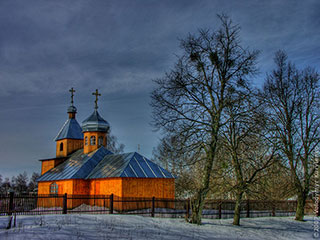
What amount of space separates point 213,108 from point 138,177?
33.3ft

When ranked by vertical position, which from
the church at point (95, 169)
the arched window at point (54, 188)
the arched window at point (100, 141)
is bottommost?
the arched window at point (54, 188)

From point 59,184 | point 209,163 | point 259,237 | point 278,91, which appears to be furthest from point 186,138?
point 59,184

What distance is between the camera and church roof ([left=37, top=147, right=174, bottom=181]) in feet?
83.7

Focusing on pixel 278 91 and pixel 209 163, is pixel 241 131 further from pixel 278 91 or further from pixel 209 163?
pixel 278 91

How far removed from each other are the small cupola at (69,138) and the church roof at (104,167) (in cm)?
226

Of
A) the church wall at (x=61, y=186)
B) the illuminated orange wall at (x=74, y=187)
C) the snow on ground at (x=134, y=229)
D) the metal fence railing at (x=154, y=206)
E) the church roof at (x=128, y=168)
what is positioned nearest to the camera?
the snow on ground at (x=134, y=229)

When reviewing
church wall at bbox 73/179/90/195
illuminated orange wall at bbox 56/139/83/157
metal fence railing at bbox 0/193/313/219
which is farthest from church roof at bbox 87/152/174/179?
illuminated orange wall at bbox 56/139/83/157

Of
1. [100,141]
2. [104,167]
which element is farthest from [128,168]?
[100,141]

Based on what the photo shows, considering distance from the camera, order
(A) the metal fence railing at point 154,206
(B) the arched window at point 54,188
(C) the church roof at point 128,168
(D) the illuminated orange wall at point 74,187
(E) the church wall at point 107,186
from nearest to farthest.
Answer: (A) the metal fence railing at point 154,206, (E) the church wall at point 107,186, (C) the church roof at point 128,168, (D) the illuminated orange wall at point 74,187, (B) the arched window at point 54,188

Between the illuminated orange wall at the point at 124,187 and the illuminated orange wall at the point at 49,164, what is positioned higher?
the illuminated orange wall at the point at 49,164

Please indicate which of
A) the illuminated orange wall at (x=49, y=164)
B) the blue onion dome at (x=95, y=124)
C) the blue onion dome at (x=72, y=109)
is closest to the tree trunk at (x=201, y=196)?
the blue onion dome at (x=95, y=124)

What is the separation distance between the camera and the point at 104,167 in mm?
27562

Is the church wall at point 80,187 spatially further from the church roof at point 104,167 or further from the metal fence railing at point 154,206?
the metal fence railing at point 154,206

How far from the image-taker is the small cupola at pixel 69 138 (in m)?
34.6
